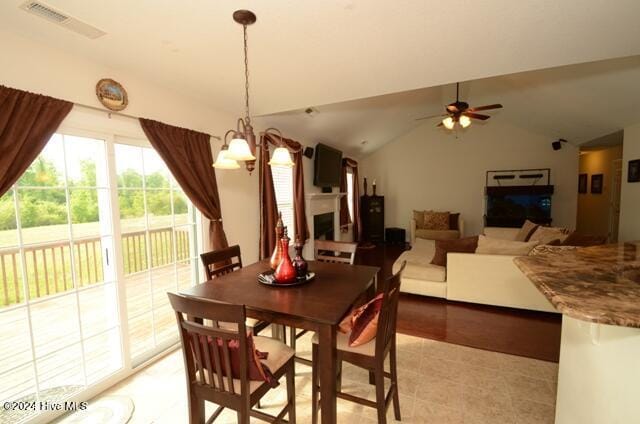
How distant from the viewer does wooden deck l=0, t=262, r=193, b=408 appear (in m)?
1.89

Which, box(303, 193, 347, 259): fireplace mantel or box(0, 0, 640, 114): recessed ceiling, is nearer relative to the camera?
box(0, 0, 640, 114): recessed ceiling

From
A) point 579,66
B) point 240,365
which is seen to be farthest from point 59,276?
point 579,66

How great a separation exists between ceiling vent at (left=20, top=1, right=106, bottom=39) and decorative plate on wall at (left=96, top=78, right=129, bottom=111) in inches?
13.5

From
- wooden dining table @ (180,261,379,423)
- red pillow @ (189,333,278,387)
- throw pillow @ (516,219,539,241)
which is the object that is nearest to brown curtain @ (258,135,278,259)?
wooden dining table @ (180,261,379,423)

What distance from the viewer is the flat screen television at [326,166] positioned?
16.5 ft

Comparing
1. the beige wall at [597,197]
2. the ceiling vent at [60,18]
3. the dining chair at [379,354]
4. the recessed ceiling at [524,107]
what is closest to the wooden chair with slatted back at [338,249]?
the dining chair at [379,354]

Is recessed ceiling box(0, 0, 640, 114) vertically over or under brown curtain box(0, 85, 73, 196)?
over

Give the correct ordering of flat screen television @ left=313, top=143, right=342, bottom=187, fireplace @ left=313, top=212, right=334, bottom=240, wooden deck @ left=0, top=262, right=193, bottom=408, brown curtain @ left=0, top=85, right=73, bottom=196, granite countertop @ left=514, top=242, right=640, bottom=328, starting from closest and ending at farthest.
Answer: granite countertop @ left=514, top=242, right=640, bottom=328, brown curtain @ left=0, top=85, right=73, bottom=196, wooden deck @ left=0, top=262, right=193, bottom=408, flat screen television @ left=313, top=143, right=342, bottom=187, fireplace @ left=313, top=212, right=334, bottom=240

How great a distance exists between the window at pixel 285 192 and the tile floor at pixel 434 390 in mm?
2330

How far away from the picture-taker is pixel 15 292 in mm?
1798

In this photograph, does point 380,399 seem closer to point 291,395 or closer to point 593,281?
point 291,395

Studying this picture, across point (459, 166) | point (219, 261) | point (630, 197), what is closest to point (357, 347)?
point (219, 261)

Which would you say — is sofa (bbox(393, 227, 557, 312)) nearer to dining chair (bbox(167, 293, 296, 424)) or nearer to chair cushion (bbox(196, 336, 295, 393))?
chair cushion (bbox(196, 336, 295, 393))

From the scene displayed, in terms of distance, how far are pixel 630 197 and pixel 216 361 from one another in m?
5.94
